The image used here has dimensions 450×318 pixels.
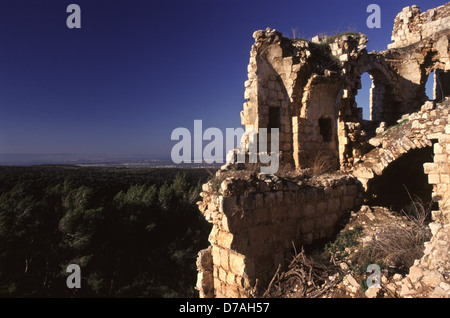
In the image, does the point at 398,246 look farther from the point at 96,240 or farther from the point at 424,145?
the point at 96,240

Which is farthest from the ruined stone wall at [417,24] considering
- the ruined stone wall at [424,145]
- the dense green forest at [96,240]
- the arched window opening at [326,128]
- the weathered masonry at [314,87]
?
the dense green forest at [96,240]

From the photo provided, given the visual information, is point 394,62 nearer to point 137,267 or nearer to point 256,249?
point 256,249

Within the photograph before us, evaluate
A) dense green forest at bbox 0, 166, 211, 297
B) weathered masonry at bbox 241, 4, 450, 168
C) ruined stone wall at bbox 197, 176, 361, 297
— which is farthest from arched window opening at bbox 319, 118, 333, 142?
dense green forest at bbox 0, 166, 211, 297

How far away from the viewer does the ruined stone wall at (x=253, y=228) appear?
15.7 ft

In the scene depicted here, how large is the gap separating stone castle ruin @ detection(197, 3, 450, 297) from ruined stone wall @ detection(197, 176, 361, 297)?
2 centimetres

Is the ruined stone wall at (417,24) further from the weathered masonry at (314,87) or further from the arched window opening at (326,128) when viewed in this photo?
the arched window opening at (326,128)

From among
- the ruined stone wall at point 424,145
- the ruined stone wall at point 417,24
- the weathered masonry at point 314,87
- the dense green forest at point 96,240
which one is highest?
the ruined stone wall at point 417,24

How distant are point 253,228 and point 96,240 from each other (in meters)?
9.72

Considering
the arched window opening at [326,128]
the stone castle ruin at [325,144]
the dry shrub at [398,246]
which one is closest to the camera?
the dry shrub at [398,246]

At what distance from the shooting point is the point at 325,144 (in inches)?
339

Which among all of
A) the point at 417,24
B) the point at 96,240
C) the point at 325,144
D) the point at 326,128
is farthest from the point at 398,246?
the point at 96,240

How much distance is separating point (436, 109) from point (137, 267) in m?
12.2

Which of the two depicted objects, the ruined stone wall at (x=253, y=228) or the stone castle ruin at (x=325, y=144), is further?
the stone castle ruin at (x=325, y=144)

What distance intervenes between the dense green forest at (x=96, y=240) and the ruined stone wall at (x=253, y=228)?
308 inches
